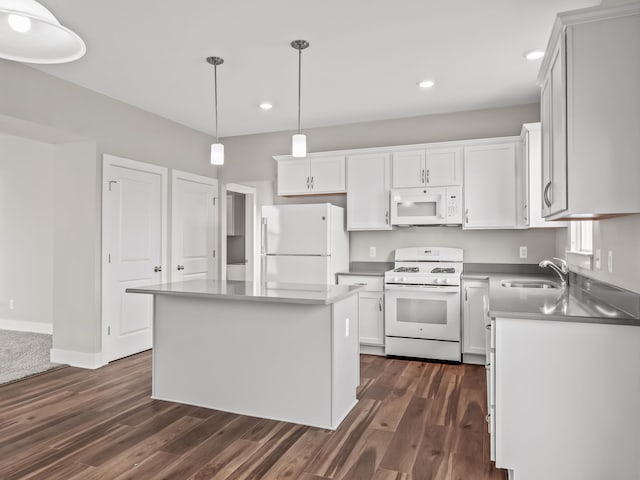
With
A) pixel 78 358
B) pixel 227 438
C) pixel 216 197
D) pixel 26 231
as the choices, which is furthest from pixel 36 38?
pixel 26 231

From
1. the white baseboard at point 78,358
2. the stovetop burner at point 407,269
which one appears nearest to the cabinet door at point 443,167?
the stovetop burner at point 407,269

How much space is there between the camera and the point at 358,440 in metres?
2.69

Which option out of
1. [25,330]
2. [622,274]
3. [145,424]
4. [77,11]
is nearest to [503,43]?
[622,274]

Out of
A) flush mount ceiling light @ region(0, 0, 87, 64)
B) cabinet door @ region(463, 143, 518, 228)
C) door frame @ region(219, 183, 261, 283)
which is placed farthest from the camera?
door frame @ region(219, 183, 261, 283)

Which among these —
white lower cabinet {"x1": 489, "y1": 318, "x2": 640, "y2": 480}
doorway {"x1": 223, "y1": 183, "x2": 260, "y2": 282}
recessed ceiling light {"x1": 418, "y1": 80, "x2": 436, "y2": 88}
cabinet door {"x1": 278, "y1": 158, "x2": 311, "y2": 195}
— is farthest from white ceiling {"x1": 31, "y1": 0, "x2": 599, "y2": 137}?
doorway {"x1": 223, "y1": 183, "x2": 260, "y2": 282}

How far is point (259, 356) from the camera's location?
305 centimetres

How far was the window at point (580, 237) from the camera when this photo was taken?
329 cm

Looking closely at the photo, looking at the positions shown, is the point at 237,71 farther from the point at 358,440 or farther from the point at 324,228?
the point at 358,440

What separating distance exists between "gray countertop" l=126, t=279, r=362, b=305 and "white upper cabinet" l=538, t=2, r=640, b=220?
1.39 meters

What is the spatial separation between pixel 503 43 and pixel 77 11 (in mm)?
2840

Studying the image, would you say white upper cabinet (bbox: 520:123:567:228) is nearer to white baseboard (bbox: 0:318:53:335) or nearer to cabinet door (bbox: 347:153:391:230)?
cabinet door (bbox: 347:153:391:230)

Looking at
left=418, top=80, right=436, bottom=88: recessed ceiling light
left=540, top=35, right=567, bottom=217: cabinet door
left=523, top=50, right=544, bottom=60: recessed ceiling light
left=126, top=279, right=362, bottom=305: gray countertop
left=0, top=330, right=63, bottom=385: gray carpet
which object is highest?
left=523, top=50, right=544, bottom=60: recessed ceiling light

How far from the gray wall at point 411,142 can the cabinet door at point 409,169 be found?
1.17 feet

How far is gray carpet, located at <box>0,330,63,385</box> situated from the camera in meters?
4.05
